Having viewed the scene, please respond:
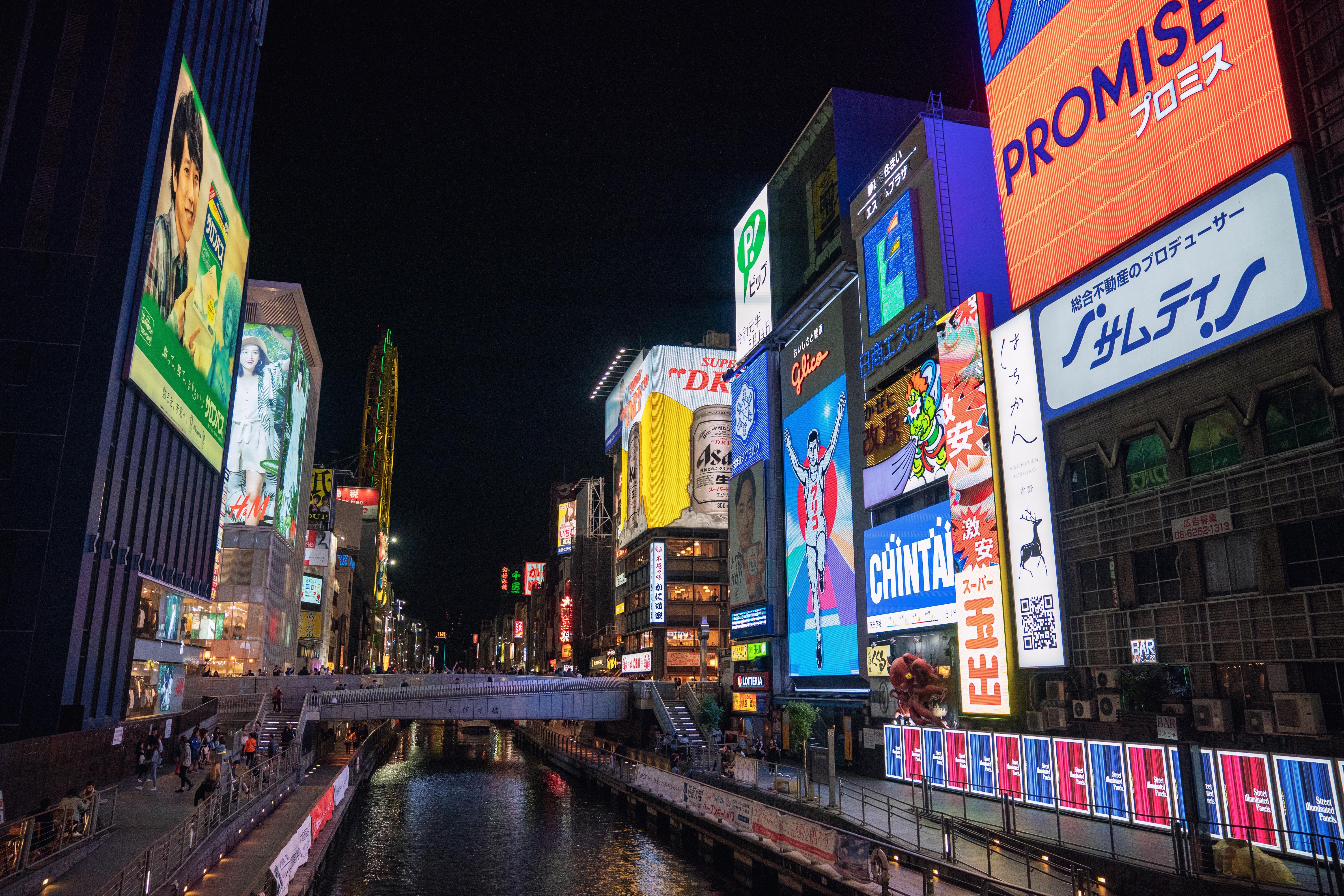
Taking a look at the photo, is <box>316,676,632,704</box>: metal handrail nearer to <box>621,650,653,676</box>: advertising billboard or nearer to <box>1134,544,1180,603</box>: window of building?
<box>621,650,653,676</box>: advertising billboard

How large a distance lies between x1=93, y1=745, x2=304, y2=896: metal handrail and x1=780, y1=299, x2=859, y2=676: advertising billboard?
2776 cm

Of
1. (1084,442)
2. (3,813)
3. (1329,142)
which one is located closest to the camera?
(3,813)

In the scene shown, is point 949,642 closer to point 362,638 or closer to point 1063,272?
point 1063,272

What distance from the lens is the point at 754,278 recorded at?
66000mm

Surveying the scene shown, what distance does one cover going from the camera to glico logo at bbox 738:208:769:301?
213ft

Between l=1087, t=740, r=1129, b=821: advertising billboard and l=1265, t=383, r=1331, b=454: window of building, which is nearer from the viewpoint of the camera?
l=1265, t=383, r=1331, b=454: window of building

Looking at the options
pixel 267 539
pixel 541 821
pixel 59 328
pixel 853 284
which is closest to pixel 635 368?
pixel 267 539

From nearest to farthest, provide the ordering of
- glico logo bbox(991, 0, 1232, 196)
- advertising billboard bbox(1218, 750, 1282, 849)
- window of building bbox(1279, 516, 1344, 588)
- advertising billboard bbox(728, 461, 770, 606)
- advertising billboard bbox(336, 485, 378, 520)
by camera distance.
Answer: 1. advertising billboard bbox(1218, 750, 1282, 849)
2. window of building bbox(1279, 516, 1344, 588)
3. glico logo bbox(991, 0, 1232, 196)
4. advertising billboard bbox(728, 461, 770, 606)
5. advertising billboard bbox(336, 485, 378, 520)

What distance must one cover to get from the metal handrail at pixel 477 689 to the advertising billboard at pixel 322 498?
211ft

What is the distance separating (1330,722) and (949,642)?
15.2m

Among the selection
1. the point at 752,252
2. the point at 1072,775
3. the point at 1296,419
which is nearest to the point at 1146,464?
the point at 1296,419

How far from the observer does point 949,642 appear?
34156mm

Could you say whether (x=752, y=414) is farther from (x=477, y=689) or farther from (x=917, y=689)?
(x=917, y=689)

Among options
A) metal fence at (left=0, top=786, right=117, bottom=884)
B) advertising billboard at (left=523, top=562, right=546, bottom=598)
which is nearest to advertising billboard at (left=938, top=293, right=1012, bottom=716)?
Result: metal fence at (left=0, top=786, right=117, bottom=884)
